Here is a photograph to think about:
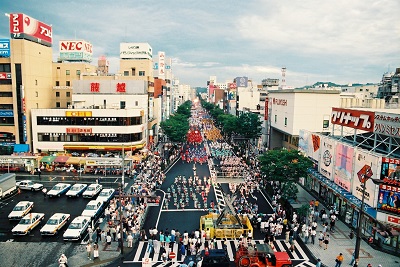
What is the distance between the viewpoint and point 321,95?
156ft

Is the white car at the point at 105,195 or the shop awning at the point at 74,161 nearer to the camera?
the white car at the point at 105,195

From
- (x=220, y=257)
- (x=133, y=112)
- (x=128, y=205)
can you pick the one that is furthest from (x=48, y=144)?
(x=220, y=257)

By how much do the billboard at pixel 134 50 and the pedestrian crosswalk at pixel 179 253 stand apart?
65.4 m

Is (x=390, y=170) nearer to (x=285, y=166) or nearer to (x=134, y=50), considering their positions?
(x=285, y=166)

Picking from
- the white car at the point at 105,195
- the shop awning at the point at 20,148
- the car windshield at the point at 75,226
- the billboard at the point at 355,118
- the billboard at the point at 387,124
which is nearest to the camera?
the billboard at the point at 387,124

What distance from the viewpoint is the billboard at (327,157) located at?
111ft

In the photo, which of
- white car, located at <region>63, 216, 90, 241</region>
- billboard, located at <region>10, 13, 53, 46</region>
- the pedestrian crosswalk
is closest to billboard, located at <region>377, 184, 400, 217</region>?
the pedestrian crosswalk

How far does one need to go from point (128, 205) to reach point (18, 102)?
38028mm

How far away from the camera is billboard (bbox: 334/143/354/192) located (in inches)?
1158

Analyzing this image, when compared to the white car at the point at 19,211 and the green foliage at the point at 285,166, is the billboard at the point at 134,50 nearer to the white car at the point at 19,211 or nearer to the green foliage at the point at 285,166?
the green foliage at the point at 285,166

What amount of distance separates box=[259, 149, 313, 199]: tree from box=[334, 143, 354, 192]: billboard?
3.16 metres

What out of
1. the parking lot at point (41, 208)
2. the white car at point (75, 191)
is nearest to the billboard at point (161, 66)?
the parking lot at point (41, 208)

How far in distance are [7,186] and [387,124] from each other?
1590 inches

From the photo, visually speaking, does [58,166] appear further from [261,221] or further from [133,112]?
[261,221]
